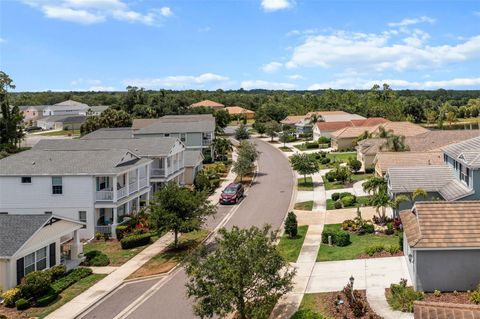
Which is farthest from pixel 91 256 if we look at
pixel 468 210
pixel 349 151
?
pixel 349 151

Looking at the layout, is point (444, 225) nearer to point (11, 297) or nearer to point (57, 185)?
point (11, 297)

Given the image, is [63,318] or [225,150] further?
[225,150]

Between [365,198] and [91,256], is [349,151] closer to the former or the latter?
[365,198]

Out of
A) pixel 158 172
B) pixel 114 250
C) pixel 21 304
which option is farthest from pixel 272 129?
pixel 21 304

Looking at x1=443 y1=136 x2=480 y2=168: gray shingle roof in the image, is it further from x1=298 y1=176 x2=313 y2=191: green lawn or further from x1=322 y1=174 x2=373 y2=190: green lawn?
x1=298 y1=176 x2=313 y2=191: green lawn

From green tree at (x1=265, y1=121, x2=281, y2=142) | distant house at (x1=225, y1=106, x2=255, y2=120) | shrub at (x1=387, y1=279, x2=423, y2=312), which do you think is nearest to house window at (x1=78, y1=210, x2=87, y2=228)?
shrub at (x1=387, y1=279, x2=423, y2=312)

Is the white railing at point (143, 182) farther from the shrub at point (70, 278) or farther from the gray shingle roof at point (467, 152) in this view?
the gray shingle roof at point (467, 152)
